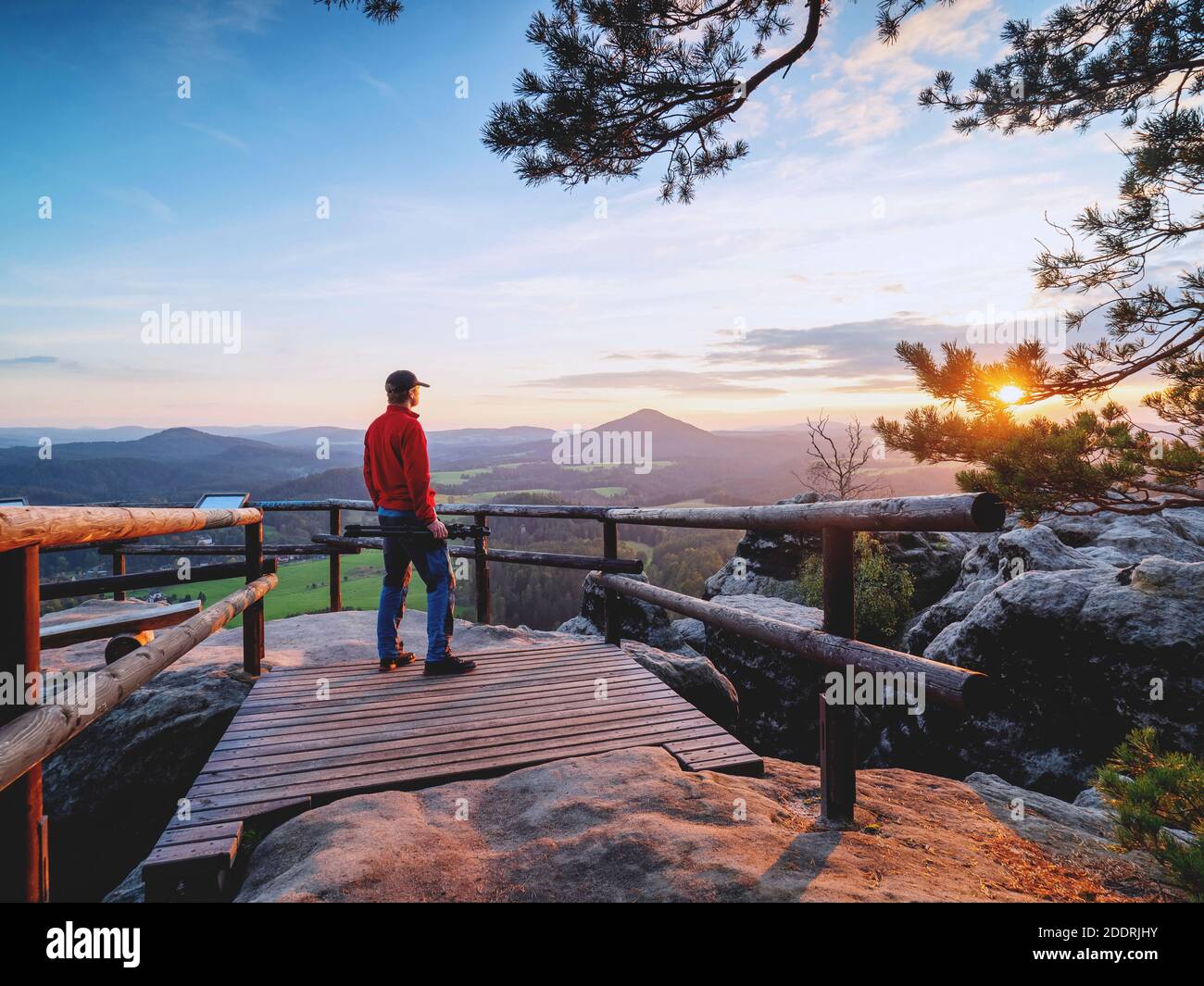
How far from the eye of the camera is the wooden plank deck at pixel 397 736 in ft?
9.02

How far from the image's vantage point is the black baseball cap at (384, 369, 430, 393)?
4930 mm

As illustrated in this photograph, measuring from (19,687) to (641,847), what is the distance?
1997 mm

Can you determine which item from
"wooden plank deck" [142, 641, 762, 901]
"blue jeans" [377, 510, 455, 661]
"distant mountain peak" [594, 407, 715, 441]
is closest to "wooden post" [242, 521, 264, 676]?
"wooden plank deck" [142, 641, 762, 901]

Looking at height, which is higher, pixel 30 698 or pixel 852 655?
pixel 30 698

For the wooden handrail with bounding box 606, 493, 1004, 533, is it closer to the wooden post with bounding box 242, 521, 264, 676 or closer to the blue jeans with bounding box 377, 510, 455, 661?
the blue jeans with bounding box 377, 510, 455, 661

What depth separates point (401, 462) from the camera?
492 cm

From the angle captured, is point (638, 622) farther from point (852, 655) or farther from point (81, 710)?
point (81, 710)

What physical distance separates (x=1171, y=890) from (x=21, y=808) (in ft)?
12.5

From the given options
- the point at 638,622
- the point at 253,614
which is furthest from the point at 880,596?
the point at 253,614

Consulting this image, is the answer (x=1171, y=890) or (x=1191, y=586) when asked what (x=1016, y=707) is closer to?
(x=1191, y=586)

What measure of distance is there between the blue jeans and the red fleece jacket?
0.12 metres

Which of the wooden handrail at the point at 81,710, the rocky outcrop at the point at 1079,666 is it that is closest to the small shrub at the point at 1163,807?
the rocky outcrop at the point at 1079,666

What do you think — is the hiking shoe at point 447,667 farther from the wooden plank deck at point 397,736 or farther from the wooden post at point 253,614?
the wooden post at point 253,614

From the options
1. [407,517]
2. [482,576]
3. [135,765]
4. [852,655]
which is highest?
[407,517]
